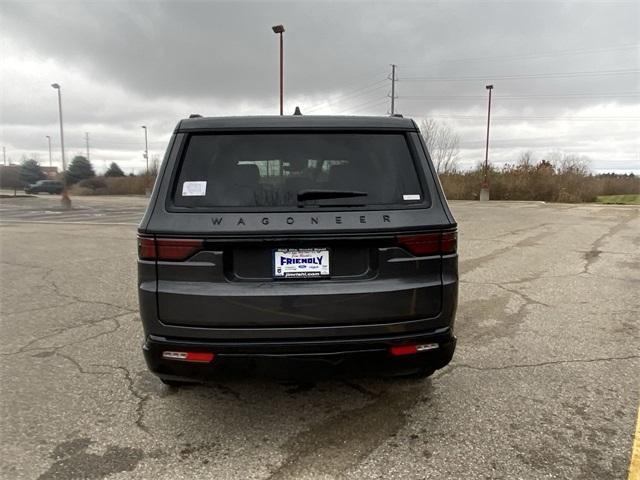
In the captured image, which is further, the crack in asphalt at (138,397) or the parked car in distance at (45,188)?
the parked car in distance at (45,188)

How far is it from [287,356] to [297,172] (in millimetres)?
1059

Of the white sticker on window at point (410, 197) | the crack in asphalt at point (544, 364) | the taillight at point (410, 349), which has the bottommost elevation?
the crack in asphalt at point (544, 364)

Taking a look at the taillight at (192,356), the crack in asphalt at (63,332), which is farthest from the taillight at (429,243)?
the crack in asphalt at (63,332)

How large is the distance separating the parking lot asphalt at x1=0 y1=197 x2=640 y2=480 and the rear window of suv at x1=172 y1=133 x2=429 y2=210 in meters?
1.14

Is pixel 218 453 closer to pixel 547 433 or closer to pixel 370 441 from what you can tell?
pixel 370 441

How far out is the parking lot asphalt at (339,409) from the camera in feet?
8.32

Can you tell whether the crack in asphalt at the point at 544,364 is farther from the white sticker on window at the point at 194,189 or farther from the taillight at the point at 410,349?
the white sticker on window at the point at 194,189

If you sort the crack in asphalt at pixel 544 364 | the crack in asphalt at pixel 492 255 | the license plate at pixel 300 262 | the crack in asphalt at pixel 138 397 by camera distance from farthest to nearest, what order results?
the crack in asphalt at pixel 492 255 → the crack in asphalt at pixel 544 364 → the crack in asphalt at pixel 138 397 → the license plate at pixel 300 262

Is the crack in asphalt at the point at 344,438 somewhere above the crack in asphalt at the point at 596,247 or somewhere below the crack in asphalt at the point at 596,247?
below

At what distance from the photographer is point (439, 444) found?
107 inches

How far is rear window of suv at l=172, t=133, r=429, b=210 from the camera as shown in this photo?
2.63 m

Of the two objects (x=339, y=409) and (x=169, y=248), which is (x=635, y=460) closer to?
(x=339, y=409)

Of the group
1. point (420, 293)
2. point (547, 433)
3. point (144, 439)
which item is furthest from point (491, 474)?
point (144, 439)

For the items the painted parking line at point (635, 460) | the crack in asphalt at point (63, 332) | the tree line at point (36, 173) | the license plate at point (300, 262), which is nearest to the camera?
the painted parking line at point (635, 460)
